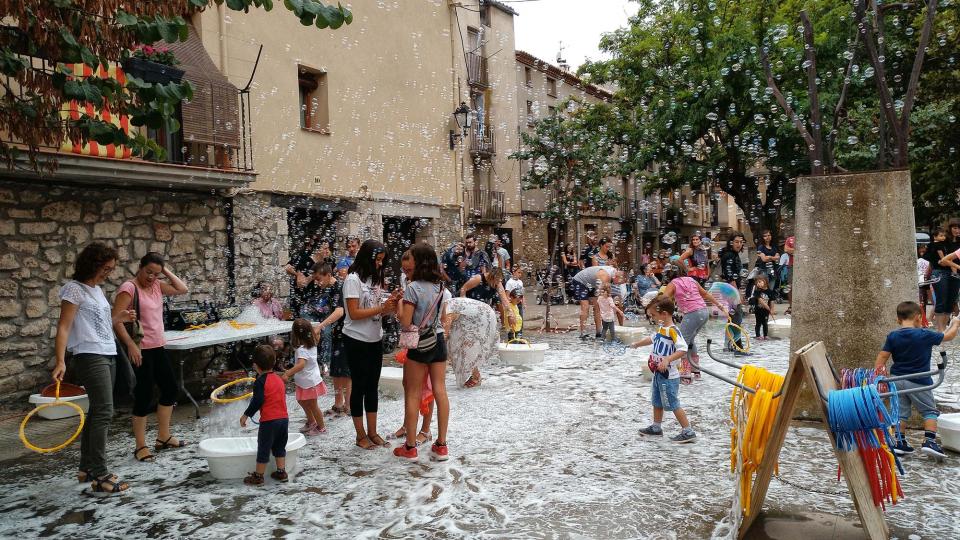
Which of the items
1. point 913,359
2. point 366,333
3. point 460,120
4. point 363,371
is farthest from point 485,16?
point 913,359

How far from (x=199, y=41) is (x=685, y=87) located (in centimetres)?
1578

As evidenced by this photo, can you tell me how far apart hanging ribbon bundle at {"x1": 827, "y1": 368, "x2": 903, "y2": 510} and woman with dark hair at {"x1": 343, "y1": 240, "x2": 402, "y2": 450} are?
3245 mm

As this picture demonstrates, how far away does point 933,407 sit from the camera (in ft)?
15.7

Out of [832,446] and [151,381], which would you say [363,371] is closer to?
[151,381]

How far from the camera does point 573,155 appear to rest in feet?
85.5

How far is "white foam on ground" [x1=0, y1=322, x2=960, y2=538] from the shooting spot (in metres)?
3.82

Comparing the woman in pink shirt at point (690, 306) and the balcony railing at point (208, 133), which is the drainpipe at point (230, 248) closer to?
the balcony railing at point (208, 133)

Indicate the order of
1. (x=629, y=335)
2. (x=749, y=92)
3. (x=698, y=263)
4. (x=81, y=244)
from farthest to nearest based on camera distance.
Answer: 1. (x=749, y=92)
2. (x=698, y=263)
3. (x=629, y=335)
4. (x=81, y=244)

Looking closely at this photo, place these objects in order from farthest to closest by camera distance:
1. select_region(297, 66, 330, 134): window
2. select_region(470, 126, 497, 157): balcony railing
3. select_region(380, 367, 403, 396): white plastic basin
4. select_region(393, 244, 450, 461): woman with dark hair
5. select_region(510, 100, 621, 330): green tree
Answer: select_region(470, 126, 497, 157): balcony railing → select_region(510, 100, 621, 330): green tree → select_region(297, 66, 330, 134): window → select_region(380, 367, 403, 396): white plastic basin → select_region(393, 244, 450, 461): woman with dark hair

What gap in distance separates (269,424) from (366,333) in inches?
43.2

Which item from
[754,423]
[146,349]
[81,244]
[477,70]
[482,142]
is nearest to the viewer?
[754,423]

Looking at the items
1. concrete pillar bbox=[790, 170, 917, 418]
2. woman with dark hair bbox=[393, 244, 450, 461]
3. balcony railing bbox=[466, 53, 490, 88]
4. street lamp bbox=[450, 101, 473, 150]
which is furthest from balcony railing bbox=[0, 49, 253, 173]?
balcony railing bbox=[466, 53, 490, 88]

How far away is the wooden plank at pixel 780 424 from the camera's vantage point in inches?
123

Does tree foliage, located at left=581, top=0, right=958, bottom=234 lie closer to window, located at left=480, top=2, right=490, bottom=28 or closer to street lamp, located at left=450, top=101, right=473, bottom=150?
window, located at left=480, top=2, right=490, bottom=28
